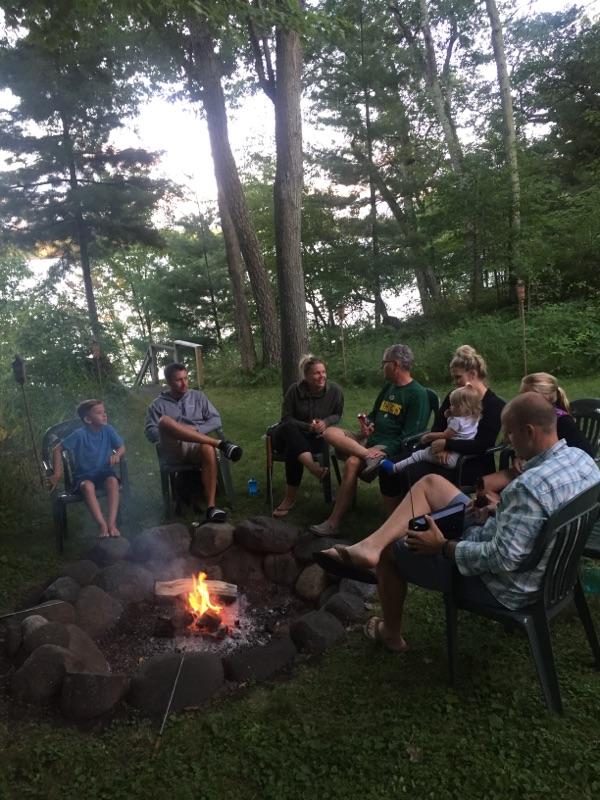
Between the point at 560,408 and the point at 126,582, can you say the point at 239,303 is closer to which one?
the point at 126,582

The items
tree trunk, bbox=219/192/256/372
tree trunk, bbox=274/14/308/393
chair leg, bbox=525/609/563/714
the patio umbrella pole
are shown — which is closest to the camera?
chair leg, bbox=525/609/563/714

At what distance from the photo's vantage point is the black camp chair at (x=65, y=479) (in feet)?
11.7

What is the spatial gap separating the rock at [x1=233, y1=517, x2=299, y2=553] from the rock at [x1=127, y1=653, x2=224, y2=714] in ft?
3.72

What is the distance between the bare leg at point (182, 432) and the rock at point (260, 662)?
1.68m

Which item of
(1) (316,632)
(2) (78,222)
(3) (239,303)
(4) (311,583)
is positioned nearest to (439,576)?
(1) (316,632)

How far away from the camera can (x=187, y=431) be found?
12.6 feet

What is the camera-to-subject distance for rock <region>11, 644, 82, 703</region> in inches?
85.9

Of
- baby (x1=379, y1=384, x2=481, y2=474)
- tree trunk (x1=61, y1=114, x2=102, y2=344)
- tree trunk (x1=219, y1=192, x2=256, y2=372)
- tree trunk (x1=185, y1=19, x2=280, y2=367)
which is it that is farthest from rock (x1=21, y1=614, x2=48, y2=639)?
tree trunk (x1=61, y1=114, x2=102, y2=344)

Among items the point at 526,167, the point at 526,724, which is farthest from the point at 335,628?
the point at 526,167

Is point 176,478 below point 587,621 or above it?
above

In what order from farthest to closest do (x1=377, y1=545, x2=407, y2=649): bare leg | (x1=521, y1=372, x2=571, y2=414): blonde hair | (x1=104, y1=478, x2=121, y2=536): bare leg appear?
(x1=104, y1=478, x2=121, y2=536): bare leg, (x1=521, y1=372, x2=571, y2=414): blonde hair, (x1=377, y1=545, x2=407, y2=649): bare leg

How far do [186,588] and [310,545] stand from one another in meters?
0.81

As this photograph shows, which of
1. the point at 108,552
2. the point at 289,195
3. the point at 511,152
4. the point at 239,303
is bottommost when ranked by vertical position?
the point at 108,552

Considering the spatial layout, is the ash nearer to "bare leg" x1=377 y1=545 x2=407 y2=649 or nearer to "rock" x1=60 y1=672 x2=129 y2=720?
"rock" x1=60 y1=672 x2=129 y2=720
